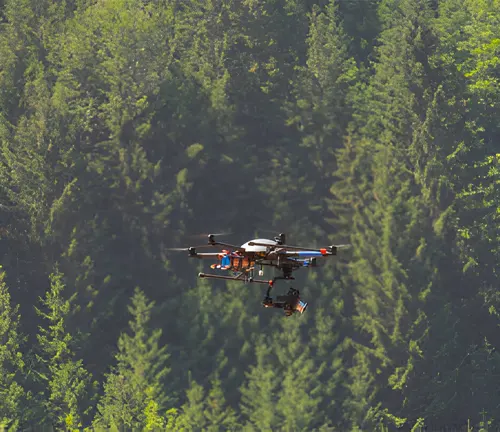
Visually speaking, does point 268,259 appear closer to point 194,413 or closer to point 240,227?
point 194,413

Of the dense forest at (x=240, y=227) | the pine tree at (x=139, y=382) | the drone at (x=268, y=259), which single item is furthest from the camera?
the dense forest at (x=240, y=227)

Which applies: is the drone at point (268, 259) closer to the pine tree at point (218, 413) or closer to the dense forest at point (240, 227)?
the dense forest at point (240, 227)

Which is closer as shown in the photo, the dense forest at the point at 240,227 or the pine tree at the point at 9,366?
the pine tree at the point at 9,366

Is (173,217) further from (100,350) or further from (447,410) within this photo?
(447,410)

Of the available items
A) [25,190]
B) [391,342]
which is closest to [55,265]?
[25,190]

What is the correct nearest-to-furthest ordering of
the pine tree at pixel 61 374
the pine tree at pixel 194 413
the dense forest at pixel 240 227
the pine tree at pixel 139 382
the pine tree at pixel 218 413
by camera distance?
1. the pine tree at pixel 194 413
2. the pine tree at pixel 218 413
3. the pine tree at pixel 139 382
4. the dense forest at pixel 240 227
5. the pine tree at pixel 61 374

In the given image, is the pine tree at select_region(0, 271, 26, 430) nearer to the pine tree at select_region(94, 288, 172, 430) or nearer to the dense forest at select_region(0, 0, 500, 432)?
the dense forest at select_region(0, 0, 500, 432)

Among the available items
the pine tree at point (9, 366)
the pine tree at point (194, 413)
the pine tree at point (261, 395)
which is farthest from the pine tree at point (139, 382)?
the pine tree at point (9, 366)

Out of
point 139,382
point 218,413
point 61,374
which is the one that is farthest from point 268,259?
point 61,374
